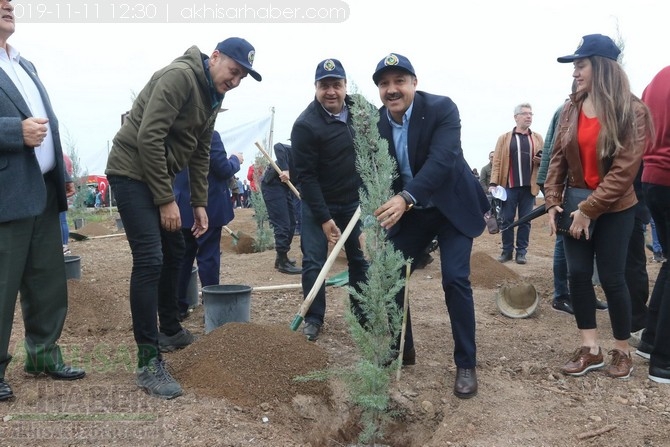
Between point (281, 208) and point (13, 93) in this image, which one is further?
point (281, 208)

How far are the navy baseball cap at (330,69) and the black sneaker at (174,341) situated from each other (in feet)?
6.84

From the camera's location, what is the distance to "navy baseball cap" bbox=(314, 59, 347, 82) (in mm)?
4070

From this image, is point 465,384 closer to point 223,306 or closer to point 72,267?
point 223,306

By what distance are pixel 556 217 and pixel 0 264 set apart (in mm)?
3331

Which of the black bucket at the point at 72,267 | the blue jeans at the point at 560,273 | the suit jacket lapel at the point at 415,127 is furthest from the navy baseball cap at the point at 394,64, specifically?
the black bucket at the point at 72,267

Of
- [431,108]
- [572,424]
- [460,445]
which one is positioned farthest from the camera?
[431,108]

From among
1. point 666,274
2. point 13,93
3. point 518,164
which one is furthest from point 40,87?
point 518,164

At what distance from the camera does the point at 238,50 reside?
3.36 meters

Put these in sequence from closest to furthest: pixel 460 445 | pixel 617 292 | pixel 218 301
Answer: pixel 460 445, pixel 617 292, pixel 218 301

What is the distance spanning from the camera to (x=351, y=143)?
4.32 metres

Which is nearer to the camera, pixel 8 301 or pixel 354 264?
pixel 8 301

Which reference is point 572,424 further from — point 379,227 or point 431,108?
point 431,108

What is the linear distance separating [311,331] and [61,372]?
1732 millimetres

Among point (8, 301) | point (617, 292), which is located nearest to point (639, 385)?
point (617, 292)
